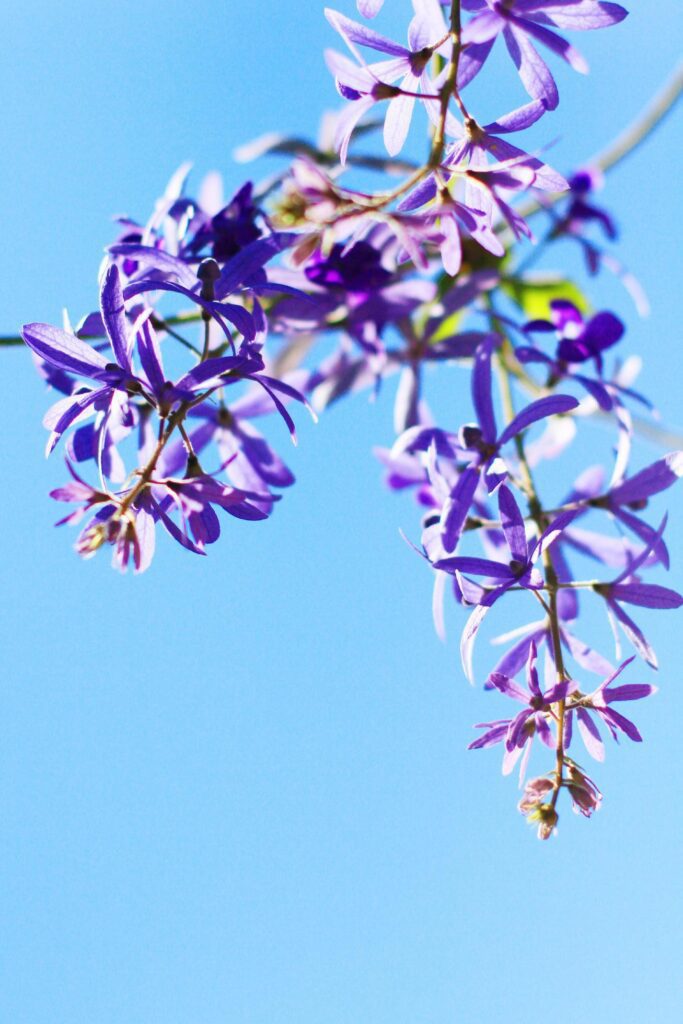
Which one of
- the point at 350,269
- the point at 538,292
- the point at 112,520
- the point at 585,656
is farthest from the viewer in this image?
the point at 538,292

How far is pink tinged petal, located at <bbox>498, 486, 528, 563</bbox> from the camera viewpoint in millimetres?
573

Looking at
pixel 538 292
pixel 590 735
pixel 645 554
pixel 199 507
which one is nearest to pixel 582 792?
pixel 590 735

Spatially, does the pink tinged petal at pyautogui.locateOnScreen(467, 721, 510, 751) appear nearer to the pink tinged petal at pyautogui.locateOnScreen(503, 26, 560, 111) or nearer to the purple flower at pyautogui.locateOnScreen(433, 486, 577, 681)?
the purple flower at pyautogui.locateOnScreen(433, 486, 577, 681)

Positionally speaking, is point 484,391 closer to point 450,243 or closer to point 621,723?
point 450,243

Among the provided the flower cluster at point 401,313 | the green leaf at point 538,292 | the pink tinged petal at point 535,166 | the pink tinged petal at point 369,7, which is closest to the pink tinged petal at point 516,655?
the flower cluster at point 401,313

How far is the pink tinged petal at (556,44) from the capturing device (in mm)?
565

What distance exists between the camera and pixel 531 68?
576 mm

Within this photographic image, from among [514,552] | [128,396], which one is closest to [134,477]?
[128,396]

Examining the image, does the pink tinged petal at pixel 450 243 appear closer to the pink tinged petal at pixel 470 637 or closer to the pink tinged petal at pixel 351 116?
the pink tinged petal at pixel 351 116

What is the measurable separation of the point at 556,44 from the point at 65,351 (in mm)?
313

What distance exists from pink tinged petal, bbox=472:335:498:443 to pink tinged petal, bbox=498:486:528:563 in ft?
0.32

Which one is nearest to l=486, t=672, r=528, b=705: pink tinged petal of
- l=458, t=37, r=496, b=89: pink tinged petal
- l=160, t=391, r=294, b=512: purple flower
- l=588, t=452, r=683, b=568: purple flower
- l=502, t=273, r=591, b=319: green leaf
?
l=588, t=452, r=683, b=568: purple flower

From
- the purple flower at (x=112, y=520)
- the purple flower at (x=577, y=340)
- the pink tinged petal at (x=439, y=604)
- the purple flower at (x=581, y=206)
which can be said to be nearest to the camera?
the purple flower at (x=112, y=520)

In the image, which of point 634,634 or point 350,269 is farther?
point 350,269
